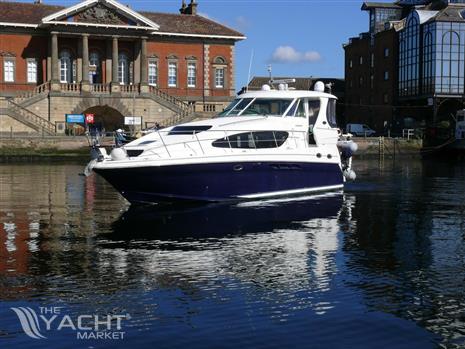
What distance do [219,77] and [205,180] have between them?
156 feet

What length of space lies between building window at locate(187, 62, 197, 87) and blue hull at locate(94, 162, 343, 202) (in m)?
45.0

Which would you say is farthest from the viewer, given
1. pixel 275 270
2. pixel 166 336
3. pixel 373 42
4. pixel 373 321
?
pixel 373 42

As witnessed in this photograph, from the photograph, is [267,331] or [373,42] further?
[373,42]

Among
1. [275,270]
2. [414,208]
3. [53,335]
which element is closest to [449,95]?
[414,208]

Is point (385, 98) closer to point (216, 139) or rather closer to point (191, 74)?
point (191, 74)

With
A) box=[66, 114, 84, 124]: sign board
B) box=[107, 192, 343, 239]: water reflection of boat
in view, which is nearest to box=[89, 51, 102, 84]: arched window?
box=[66, 114, 84, 124]: sign board

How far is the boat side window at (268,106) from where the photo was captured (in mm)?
22734

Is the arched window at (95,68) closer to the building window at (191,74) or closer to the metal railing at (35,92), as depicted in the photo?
the metal railing at (35,92)

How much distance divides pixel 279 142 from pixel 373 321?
508 inches

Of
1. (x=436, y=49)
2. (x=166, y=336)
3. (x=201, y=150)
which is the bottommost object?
(x=166, y=336)

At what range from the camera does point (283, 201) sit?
21.4 m

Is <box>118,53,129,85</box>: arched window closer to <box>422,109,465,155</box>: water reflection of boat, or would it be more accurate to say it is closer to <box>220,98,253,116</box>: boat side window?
<box>422,109,465,155</box>: water reflection of boat

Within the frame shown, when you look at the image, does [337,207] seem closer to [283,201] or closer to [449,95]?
[283,201]

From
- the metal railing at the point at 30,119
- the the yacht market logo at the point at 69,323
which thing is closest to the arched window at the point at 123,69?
the metal railing at the point at 30,119
